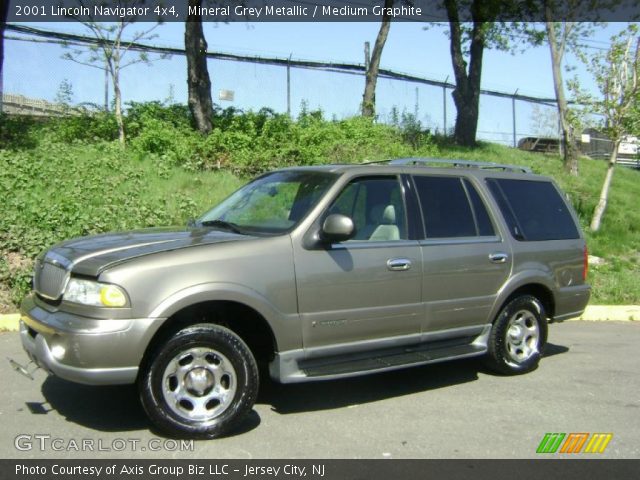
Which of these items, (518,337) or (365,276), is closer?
(365,276)

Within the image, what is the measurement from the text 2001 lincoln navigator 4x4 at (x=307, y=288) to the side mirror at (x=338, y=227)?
0.05ft

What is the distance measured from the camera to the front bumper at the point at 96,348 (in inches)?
176

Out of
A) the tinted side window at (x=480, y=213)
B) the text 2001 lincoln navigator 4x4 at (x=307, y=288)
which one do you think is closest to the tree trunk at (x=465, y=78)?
the text 2001 lincoln navigator 4x4 at (x=307, y=288)

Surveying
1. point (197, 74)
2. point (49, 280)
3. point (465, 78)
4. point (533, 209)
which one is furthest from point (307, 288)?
point (465, 78)

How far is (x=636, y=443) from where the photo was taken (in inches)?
201

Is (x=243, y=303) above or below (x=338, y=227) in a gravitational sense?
below

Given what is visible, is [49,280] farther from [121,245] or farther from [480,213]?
[480,213]

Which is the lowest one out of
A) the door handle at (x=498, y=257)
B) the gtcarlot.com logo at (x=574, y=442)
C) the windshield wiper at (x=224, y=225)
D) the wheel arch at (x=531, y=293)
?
the gtcarlot.com logo at (x=574, y=442)

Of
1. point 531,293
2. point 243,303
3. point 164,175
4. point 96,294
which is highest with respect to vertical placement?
point 164,175

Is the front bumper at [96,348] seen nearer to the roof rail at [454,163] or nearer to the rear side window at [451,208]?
the rear side window at [451,208]

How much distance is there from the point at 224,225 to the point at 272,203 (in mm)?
468

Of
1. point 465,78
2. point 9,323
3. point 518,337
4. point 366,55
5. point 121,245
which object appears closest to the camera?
point 121,245

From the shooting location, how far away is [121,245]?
16.5ft

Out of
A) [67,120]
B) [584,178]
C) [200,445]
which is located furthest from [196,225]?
[584,178]
